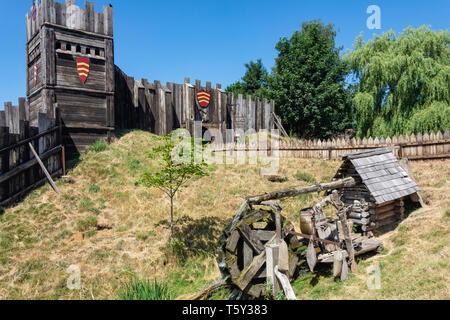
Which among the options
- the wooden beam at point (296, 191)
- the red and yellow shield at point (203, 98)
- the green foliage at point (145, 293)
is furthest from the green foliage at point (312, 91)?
the green foliage at point (145, 293)

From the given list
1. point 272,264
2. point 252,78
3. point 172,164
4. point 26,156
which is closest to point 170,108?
point 26,156

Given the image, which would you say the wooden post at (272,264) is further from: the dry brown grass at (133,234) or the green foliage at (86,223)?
Answer: the green foliage at (86,223)

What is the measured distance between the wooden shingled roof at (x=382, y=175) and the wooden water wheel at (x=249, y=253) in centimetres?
331

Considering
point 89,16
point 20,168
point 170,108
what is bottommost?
point 20,168

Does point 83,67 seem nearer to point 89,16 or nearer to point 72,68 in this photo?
point 72,68

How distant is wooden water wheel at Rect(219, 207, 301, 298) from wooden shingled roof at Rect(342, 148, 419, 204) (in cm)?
331

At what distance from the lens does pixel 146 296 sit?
670cm

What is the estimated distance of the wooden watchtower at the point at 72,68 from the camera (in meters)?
13.9

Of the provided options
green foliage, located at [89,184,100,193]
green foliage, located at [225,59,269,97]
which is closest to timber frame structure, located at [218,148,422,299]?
green foliage, located at [89,184,100,193]

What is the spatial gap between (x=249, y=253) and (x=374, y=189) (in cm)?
448

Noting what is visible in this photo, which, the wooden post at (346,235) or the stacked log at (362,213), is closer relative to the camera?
the wooden post at (346,235)

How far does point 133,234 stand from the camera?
32.6 ft

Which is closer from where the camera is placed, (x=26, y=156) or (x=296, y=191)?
(x=296, y=191)
